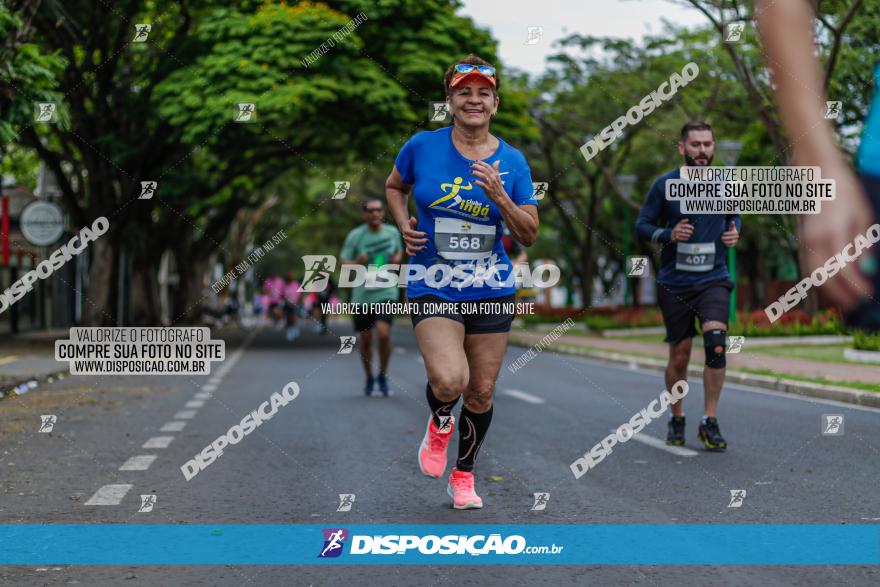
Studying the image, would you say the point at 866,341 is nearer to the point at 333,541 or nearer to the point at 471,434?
the point at 471,434

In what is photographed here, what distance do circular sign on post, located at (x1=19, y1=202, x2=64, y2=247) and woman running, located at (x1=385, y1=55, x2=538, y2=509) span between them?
15.0 metres

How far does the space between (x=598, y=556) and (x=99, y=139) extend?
21.9 m

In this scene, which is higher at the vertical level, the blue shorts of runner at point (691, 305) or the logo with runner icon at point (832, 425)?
the blue shorts of runner at point (691, 305)

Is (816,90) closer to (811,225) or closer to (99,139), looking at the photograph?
(811,225)

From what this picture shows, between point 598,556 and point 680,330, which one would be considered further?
point 680,330

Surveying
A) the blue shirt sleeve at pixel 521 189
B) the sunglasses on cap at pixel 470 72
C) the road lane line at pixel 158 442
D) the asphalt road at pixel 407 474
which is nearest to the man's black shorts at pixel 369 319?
the asphalt road at pixel 407 474

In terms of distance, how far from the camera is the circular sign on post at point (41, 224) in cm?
1942

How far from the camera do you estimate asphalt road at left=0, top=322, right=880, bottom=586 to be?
4629mm

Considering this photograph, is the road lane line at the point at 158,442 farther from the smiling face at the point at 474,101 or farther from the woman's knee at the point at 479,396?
the smiling face at the point at 474,101

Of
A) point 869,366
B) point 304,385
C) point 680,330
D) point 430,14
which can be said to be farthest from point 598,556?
point 430,14

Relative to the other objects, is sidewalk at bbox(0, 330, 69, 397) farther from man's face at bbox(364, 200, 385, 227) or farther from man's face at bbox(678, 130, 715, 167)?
man's face at bbox(678, 130, 715, 167)

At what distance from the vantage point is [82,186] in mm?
28906

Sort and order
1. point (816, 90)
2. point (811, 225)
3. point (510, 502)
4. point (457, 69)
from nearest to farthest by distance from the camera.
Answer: point (457, 69)
point (510, 502)
point (816, 90)
point (811, 225)

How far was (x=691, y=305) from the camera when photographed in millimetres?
7969
